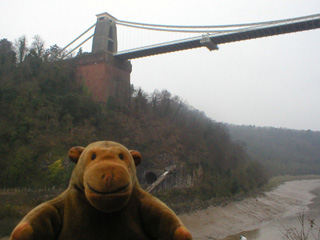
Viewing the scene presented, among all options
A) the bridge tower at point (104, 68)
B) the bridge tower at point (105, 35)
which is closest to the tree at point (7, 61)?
the bridge tower at point (104, 68)

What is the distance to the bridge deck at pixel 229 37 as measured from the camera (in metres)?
19.9

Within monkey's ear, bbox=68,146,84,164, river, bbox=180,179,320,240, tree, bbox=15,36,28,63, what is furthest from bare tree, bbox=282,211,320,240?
tree, bbox=15,36,28,63

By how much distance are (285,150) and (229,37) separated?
65.7 metres

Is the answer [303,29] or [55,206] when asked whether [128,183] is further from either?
[303,29]

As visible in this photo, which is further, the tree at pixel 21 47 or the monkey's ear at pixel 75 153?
the tree at pixel 21 47

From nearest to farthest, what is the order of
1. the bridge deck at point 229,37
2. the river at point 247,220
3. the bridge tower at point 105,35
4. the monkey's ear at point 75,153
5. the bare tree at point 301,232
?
the monkey's ear at point 75,153 → the bare tree at point 301,232 → the river at point 247,220 → the bridge deck at point 229,37 → the bridge tower at point 105,35

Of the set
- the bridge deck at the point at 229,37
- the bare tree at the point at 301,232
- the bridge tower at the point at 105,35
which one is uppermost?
the bridge tower at the point at 105,35

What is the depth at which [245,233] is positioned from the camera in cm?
1559

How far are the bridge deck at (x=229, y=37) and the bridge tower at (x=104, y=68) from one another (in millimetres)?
1305

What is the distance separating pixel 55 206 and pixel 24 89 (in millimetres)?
19848

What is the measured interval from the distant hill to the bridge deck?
38832 mm

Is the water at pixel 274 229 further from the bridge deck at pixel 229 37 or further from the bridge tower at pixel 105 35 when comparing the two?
the bridge tower at pixel 105 35

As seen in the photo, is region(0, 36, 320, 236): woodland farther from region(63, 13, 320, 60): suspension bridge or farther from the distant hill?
the distant hill

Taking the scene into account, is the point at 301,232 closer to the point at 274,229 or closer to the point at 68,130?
the point at 274,229
